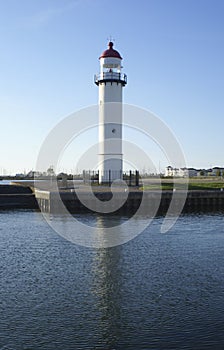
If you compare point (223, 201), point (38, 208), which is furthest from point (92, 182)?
point (223, 201)

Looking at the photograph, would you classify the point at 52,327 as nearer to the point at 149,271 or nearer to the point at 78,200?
the point at 149,271

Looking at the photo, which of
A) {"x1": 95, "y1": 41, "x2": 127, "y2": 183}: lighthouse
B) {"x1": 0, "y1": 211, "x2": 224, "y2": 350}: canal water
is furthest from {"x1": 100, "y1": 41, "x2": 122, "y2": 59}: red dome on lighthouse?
{"x1": 0, "y1": 211, "x2": 224, "y2": 350}: canal water

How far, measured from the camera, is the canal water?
10648 mm

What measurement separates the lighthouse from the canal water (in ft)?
65.2

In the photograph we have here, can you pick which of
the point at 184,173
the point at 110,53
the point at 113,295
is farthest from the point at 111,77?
the point at 184,173

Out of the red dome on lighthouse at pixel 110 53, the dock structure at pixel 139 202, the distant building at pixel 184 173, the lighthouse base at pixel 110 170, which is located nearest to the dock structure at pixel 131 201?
the dock structure at pixel 139 202

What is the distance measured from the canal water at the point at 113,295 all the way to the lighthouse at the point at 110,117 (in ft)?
65.2

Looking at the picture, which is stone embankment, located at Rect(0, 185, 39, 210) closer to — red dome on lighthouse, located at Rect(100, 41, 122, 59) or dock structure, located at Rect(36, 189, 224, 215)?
dock structure, located at Rect(36, 189, 224, 215)

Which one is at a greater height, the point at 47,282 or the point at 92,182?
the point at 92,182

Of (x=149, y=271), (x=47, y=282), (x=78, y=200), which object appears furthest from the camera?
(x=78, y=200)

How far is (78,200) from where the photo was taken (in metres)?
39.0

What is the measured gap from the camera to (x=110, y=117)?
1709 inches

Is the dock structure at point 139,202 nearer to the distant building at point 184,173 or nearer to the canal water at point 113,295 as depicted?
the canal water at point 113,295

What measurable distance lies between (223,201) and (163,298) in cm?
3105
